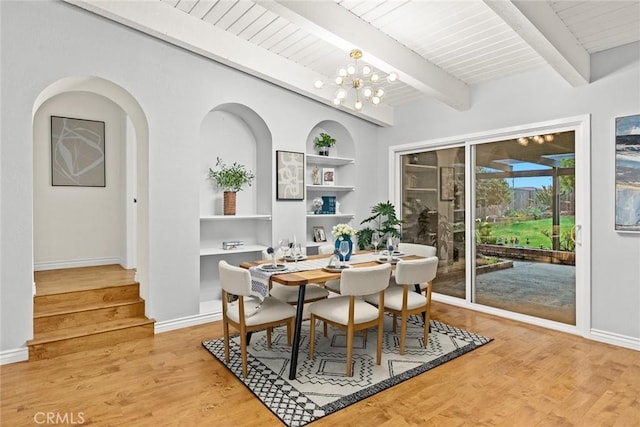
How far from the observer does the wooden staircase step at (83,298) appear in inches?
142

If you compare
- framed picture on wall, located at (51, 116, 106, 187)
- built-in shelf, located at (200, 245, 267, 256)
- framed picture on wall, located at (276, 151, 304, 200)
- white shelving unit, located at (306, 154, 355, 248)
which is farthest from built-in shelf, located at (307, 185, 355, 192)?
framed picture on wall, located at (51, 116, 106, 187)

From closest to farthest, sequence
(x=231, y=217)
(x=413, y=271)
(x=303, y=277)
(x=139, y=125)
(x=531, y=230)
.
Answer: (x=303, y=277), (x=413, y=271), (x=139, y=125), (x=531, y=230), (x=231, y=217)

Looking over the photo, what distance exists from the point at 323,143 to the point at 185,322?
2.87 metres

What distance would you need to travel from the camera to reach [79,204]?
16.6 feet

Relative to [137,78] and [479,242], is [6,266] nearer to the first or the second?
[137,78]

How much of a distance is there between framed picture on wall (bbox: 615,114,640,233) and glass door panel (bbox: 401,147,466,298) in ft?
5.36

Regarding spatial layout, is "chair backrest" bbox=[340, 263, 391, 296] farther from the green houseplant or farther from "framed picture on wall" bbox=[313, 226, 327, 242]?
"framed picture on wall" bbox=[313, 226, 327, 242]

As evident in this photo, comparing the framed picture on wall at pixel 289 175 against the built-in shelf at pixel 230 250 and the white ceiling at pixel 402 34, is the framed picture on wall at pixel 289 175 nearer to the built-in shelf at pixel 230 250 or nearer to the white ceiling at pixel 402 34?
the built-in shelf at pixel 230 250

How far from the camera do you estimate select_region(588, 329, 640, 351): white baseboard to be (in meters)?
3.46

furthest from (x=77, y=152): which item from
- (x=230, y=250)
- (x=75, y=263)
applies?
(x=230, y=250)

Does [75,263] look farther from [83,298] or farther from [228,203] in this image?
[228,203]

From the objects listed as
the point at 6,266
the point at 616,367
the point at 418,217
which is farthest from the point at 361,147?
the point at 6,266

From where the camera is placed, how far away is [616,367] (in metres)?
3.08

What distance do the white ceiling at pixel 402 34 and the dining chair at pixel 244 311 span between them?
6.63 ft
